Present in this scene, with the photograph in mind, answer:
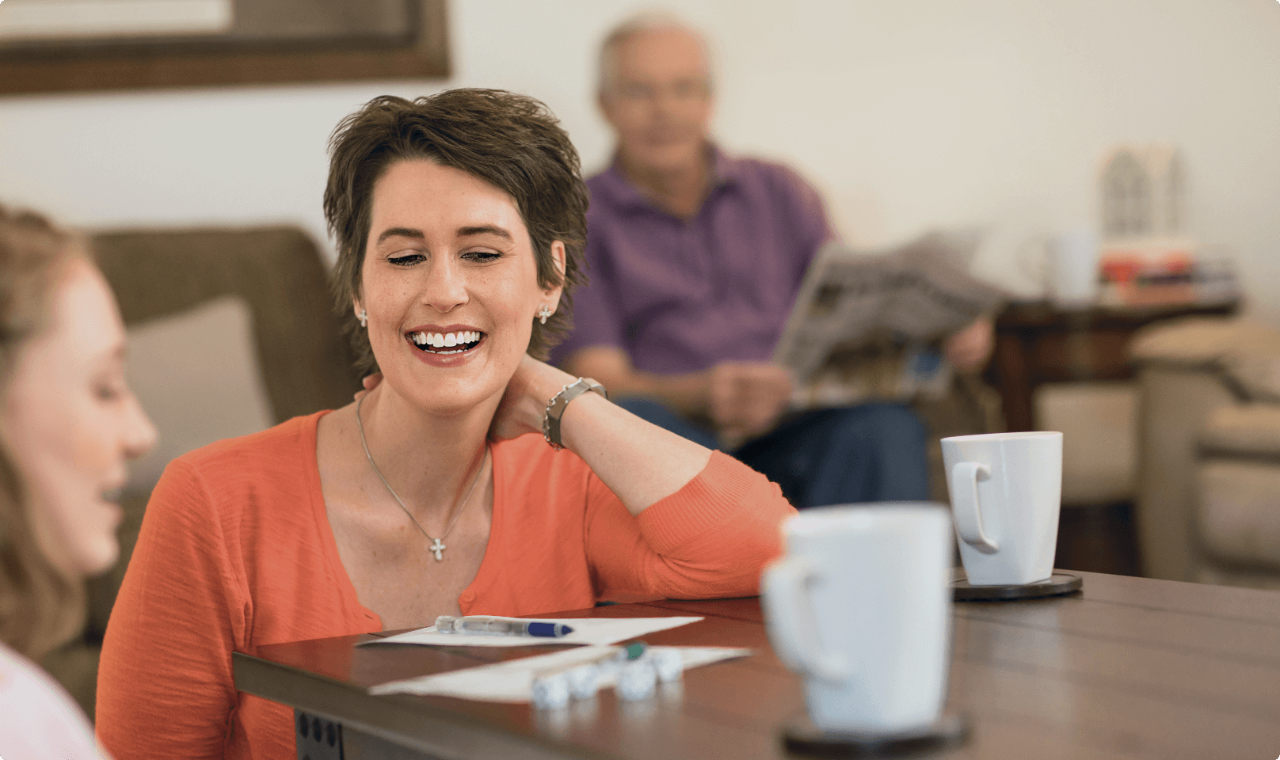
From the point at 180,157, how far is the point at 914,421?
152 cm

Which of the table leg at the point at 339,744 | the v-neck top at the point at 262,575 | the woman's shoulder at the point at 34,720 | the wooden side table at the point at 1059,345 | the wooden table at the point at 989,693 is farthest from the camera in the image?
the wooden side table at the point at 1059,345

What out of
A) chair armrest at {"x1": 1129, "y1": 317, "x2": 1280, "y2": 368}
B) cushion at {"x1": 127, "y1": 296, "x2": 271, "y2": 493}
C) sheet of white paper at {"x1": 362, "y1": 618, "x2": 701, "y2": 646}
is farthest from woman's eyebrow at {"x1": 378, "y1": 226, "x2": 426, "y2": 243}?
chair armrest at {"x1": 1129, "y1": 317, "x2": 1280, "y2": 368}

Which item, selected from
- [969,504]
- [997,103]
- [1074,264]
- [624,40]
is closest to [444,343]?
[969,504]

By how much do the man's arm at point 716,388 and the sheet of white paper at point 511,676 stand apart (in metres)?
1.30

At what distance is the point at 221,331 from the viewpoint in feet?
7.06

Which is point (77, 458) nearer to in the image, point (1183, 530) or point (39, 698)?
point (39, 698)

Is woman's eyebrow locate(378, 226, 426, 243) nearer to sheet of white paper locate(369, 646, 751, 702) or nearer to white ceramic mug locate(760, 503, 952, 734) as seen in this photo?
sheet of white paper locate(369, 646, 751, 702)

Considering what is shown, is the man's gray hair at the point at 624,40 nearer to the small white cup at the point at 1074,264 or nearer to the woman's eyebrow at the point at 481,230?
the small white cup at the point at 1074,264

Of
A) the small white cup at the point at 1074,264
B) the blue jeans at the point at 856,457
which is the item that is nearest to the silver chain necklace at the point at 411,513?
the blue jeans at the point at 856,457

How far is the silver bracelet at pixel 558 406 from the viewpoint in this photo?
1.01 m

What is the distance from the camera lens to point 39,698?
0.41 m

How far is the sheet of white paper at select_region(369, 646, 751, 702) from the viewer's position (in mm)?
597

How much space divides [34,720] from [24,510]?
0.07m

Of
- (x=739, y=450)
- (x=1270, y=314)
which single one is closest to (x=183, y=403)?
(x=739, y=450)
